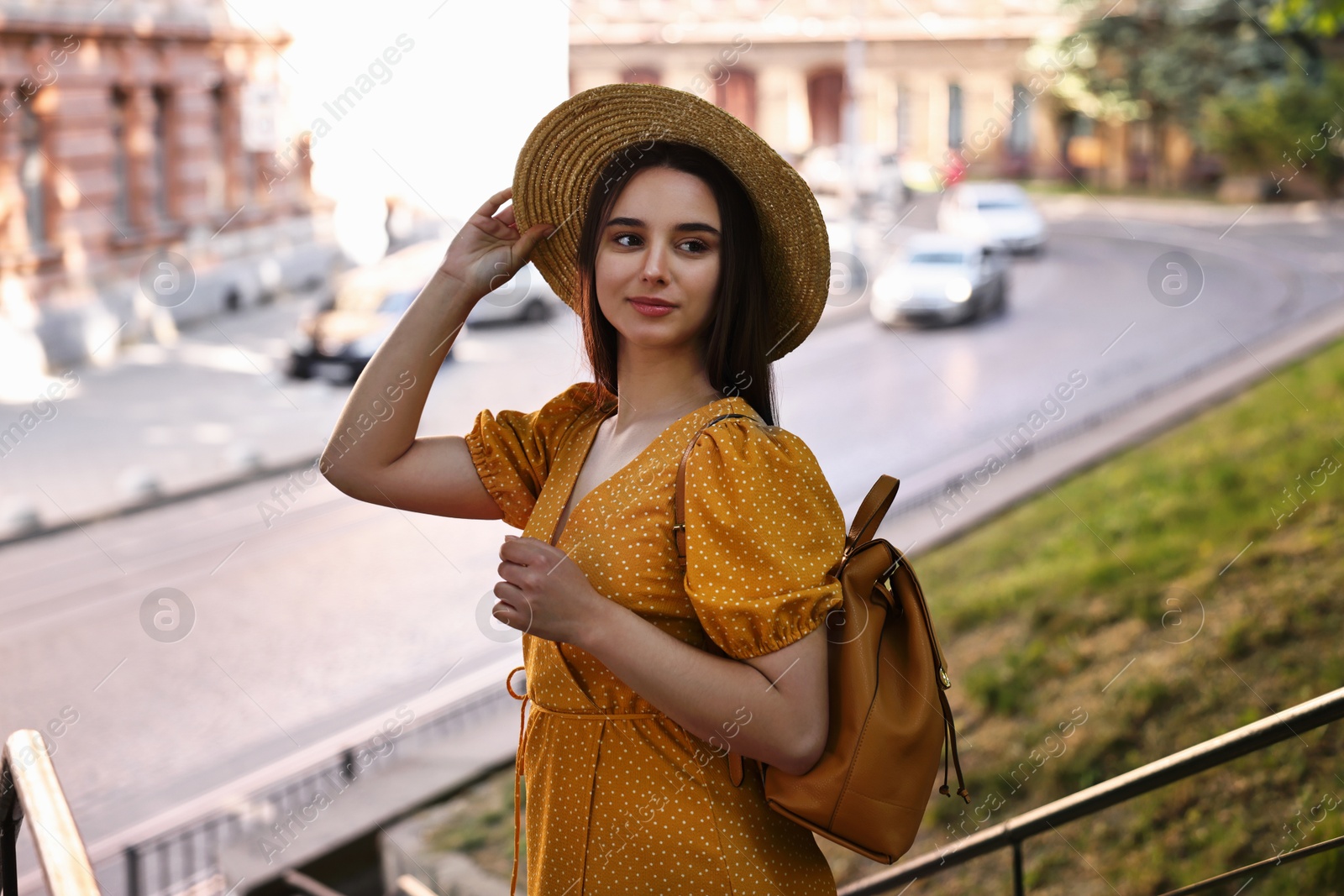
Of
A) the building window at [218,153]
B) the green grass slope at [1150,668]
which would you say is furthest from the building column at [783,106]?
the green grass slope at [1150,668]

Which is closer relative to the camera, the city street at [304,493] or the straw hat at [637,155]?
the straw hat at [637,155]

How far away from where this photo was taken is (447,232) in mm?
23078

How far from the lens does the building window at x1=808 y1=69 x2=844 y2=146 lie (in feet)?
123

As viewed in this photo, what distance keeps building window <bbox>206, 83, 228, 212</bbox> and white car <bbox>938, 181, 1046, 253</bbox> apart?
39.9ft

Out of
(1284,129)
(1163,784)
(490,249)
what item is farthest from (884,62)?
(490,249)

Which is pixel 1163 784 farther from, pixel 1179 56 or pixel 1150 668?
pixel 1179 56

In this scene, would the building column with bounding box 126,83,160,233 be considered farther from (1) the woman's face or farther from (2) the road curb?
(1) the woman's face

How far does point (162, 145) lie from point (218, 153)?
1151mm

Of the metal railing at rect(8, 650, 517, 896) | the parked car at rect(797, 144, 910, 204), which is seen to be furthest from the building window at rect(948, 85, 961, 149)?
the metal railing at rect(8, 650, 517, 896)

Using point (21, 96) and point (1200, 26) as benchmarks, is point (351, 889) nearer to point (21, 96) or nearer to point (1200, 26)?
point (21, 96)

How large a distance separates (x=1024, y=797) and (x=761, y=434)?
384cm

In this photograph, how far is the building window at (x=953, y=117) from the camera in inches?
A: 1390

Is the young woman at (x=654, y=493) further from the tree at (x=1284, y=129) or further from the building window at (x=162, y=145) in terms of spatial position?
the tree at (x=1284, y=129)

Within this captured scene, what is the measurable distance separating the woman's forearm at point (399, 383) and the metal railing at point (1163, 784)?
141 cm
